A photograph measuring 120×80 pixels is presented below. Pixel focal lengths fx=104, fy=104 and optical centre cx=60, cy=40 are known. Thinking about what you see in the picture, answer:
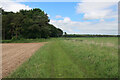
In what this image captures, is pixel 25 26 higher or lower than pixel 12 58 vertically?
higher

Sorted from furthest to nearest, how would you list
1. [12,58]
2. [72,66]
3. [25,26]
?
[25,26], [12,58], [72,66]

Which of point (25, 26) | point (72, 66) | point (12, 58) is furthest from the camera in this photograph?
point (25, 26)

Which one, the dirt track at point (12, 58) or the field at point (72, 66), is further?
the dirt track at point (12, 58)

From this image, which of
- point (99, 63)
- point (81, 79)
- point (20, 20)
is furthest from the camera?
point (20, 20)

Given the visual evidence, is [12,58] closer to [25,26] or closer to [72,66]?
[72,66]

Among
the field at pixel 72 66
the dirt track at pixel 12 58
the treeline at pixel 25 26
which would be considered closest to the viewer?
the field at pixel 72 66

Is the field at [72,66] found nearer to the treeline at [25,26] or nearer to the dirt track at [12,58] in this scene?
the dirt track at [12,58]

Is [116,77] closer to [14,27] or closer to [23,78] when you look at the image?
[23,78]

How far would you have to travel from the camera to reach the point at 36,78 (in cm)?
393

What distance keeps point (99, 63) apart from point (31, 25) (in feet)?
112

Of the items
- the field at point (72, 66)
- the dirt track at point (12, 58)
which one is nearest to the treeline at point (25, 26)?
the dirt track at point (12, 58)

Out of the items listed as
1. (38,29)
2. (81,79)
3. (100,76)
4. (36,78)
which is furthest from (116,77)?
(38,29)

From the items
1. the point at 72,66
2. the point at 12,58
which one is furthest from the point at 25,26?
the point at 72,66

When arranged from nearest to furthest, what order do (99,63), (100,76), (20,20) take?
(100,76)
(99,63)
(20,20)
